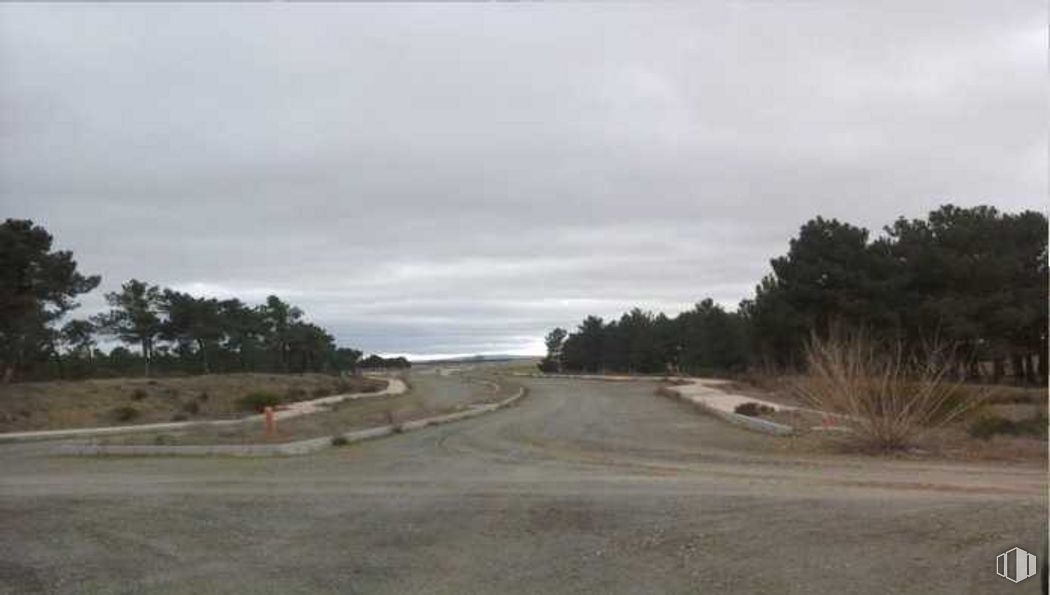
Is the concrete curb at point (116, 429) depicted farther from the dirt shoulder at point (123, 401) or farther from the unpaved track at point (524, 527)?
the unpaved track at point (524, 527)

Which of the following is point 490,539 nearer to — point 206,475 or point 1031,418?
point 206,475

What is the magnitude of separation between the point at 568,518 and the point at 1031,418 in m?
18.3

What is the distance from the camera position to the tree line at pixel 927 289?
A: 50.9 metres

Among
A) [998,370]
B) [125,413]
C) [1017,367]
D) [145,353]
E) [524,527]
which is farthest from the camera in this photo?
[145,353]

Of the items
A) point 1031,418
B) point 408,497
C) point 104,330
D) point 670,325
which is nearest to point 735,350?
point 670,325

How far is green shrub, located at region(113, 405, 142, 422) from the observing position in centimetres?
3846

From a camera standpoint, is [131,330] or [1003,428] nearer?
[1003,428]

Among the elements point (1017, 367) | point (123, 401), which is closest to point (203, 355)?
point (123, 401)

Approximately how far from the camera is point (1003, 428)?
22.8 metres

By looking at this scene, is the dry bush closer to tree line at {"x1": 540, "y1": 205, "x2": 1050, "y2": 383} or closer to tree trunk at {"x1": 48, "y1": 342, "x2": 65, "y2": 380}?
tree line at {"x1": 540, "y1": 205, "x2": 1050, "y2": 383}

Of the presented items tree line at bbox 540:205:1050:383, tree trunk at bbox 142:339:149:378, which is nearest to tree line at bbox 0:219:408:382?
tree trunk at bbox 142:339:149:378

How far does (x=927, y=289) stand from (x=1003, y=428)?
113 feet

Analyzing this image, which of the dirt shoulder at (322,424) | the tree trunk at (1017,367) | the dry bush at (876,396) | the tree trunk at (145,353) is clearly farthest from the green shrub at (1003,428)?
the tree trunk at (145,353)

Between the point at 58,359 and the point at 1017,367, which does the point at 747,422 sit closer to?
the point at 1017,367
